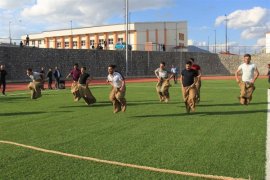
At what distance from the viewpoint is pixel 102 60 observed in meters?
50.7

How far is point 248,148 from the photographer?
7.78 m

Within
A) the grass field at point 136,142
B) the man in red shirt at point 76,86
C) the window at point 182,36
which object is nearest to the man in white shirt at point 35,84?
the man in red shirt at point 76,86

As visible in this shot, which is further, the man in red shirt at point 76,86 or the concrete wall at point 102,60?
the concrete wall at point 102,60

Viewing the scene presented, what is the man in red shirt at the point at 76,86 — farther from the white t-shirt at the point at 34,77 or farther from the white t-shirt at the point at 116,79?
the white t-shirt at the point at 116,79

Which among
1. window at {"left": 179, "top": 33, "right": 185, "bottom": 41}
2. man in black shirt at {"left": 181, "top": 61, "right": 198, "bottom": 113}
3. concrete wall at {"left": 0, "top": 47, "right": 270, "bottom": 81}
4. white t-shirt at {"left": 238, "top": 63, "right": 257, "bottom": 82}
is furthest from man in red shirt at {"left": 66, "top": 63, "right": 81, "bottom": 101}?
window at {"left": 179, "top": 33, "right": 185, "bottom": 41}

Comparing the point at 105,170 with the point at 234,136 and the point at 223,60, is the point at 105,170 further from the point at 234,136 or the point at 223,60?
the point at 223,60

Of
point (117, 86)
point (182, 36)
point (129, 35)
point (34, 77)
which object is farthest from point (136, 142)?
point (182, 36)

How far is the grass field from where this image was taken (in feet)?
20.6

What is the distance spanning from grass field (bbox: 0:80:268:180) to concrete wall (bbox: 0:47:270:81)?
27578mm

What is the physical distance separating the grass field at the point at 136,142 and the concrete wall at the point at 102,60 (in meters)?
27.6

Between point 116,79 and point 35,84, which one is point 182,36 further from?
point 116,79

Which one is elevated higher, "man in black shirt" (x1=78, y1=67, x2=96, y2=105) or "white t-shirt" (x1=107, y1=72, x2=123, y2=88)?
"white t-shirt" (x1=107, y1=72, x2=123, y2=88)

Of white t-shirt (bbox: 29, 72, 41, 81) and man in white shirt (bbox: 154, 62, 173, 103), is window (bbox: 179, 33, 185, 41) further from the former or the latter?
man in white shirt (bbox: 154, 62, 173, 103)

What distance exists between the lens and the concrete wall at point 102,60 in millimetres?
40625
